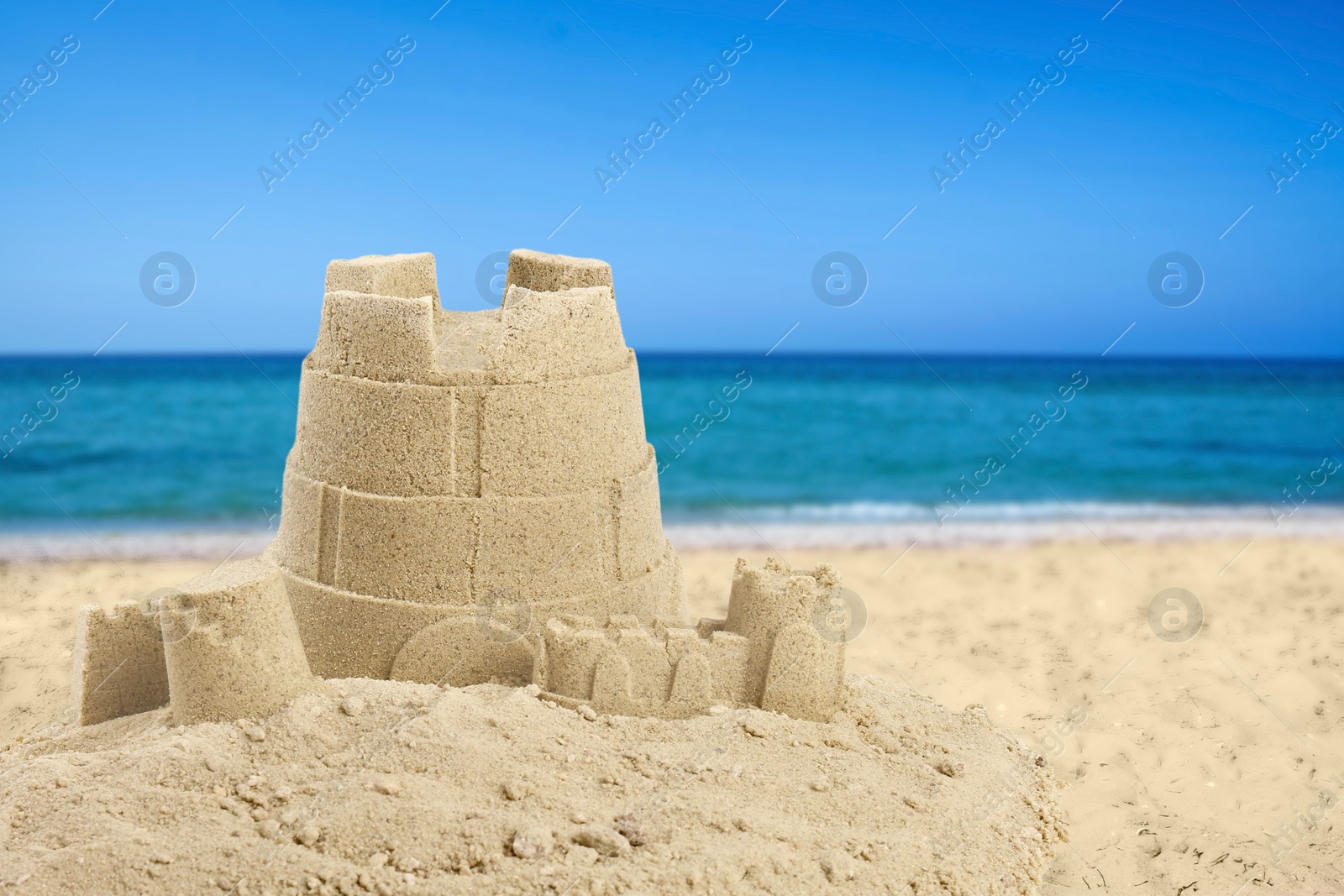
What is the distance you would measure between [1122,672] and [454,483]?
16.0 ft

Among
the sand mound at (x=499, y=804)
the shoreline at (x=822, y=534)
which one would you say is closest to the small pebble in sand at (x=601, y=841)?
the sand mound at (x=499, y=804)

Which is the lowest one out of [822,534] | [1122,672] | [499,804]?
[1122,672]

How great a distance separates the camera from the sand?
15.5ft

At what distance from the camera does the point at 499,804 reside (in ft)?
12.4

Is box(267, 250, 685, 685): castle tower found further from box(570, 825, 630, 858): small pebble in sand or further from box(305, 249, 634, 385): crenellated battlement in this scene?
box(570, 825, 630, 858): small pebble in sand

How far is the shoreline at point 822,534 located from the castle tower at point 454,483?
6.17 metres

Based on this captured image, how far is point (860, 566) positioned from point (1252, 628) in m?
3.37

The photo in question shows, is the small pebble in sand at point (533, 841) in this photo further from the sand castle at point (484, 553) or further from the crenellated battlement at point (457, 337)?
the crenellated battlement at point (457, 337)

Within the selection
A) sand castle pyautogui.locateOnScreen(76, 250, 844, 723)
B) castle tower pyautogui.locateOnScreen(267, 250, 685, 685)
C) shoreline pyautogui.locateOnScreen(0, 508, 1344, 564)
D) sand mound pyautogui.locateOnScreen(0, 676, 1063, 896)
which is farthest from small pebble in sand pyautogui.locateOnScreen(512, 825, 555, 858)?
shoreline pyautogui.locateOnScreen(0, 508, 1344, 564)

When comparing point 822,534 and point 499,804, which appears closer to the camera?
point 499,804

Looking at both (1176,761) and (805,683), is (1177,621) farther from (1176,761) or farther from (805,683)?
(805,683)

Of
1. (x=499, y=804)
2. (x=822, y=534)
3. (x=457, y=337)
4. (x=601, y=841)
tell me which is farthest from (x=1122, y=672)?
(x=822, y=534)

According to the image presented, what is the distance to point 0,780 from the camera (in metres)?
4.03

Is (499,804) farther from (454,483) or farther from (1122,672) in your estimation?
(1122,672)
